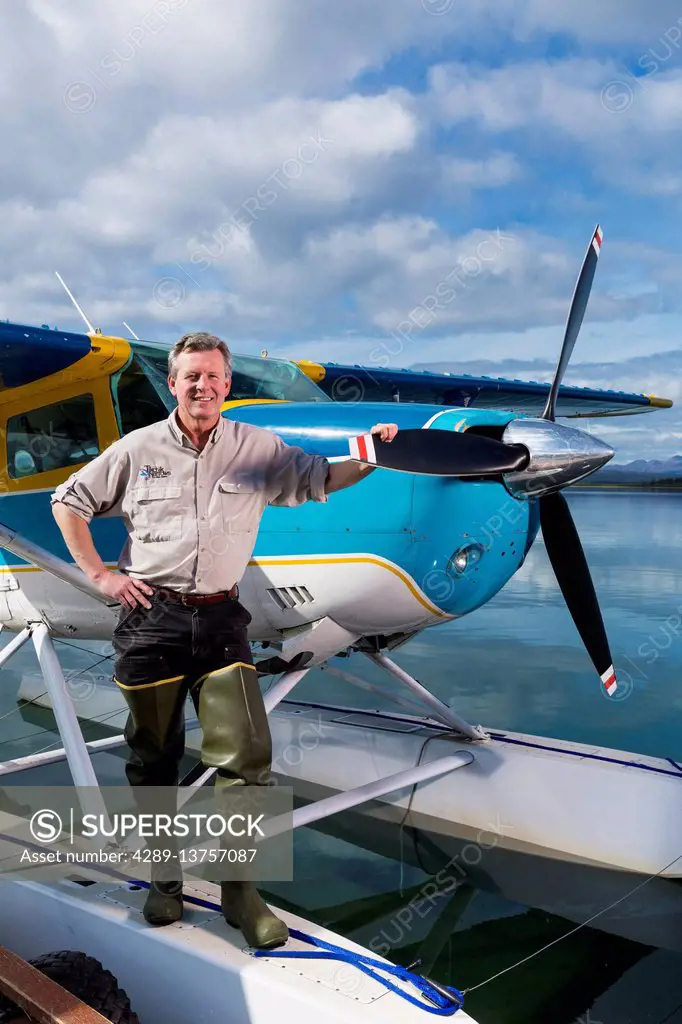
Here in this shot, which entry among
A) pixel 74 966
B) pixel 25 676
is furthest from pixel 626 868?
pixel 25 676

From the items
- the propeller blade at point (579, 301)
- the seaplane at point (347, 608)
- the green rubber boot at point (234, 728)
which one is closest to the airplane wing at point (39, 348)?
the seaplane at point (347, 608)

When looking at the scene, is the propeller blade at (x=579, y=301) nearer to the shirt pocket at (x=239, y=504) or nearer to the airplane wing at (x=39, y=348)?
the shirt pocket at (x=239, y=504)

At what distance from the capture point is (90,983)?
2.76 metres

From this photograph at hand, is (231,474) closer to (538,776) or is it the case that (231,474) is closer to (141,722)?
(141,722)

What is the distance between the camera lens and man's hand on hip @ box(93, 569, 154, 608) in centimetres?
256

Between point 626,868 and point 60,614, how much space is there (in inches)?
149

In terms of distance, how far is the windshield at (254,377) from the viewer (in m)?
4.15

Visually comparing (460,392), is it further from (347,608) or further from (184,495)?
(184,495)

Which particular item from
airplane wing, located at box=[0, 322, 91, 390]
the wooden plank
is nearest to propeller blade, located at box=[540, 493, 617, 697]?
airplane wing, located at box=[0, 322, 91, 390]

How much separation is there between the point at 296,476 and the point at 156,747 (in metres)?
1.05

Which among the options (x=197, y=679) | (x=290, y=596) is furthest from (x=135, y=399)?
(x=197, y=679)

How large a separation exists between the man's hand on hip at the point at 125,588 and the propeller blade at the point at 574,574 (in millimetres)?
2226

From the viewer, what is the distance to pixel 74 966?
111 inches

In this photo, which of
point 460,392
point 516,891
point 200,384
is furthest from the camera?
point 460,392
